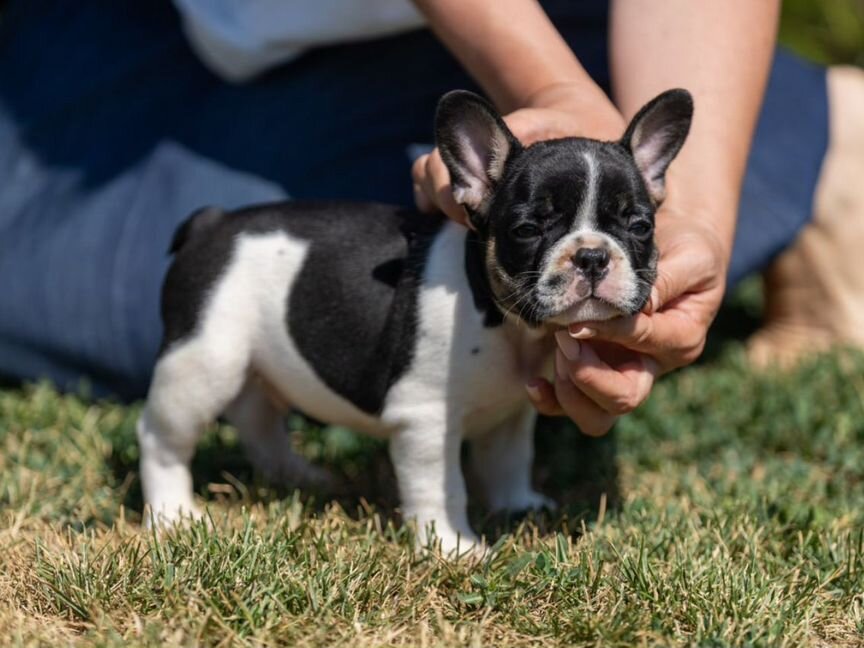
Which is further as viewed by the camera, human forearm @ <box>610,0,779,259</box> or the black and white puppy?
human forearm @ <box>610,0,779,259</box>

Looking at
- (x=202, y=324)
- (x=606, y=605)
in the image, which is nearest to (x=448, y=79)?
(x=202, y=324)

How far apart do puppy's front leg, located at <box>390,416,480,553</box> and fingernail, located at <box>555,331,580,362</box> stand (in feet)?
1.62

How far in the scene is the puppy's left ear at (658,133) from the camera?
368 cm

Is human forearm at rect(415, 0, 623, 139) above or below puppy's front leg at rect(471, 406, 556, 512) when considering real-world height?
above

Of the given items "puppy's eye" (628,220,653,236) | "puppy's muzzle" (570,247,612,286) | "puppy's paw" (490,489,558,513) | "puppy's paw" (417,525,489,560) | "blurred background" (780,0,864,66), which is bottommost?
"blurred background" (780,0,864,66)

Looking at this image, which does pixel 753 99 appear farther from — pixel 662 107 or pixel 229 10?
pixel 229 10

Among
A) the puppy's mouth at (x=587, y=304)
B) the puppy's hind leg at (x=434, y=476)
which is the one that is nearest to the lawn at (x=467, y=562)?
the puppy's hind leg at (x=434, y=476)

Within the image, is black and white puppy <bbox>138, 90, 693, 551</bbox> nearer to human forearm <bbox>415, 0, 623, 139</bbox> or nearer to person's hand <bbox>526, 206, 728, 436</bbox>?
person's hand <bbox>526, 206, 728, 436</bbox>

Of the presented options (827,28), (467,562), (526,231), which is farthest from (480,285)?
(827,28)

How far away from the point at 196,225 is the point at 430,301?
39.2 inches

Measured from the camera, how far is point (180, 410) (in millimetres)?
4246

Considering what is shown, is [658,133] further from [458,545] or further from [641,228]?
[458,545]

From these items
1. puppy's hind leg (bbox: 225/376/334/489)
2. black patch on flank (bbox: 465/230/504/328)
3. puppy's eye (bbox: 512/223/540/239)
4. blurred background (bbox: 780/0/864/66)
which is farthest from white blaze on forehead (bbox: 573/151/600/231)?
blurred background (bbox: 780/0/864/66)

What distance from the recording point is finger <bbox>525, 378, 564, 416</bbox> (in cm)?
384
